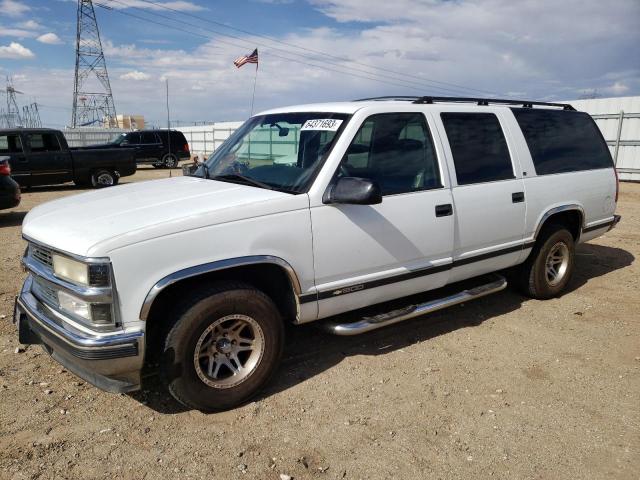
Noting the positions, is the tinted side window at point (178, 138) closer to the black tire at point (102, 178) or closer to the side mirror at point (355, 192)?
the black tire at point (102, 178)

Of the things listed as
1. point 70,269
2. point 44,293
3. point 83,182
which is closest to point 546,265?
point 70,269

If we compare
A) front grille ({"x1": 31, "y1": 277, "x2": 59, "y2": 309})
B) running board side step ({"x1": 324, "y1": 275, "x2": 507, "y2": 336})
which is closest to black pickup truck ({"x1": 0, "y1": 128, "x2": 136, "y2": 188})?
front grille ({"x1": 31, "y1": 277, "x2": 59, "y2": 309})

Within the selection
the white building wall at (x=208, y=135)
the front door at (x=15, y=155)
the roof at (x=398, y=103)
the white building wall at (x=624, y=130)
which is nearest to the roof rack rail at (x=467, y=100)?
the roof at (x=398, y=103)

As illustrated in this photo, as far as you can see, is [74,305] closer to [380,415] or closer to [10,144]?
[380,415]

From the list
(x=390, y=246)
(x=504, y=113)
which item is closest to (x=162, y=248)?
(x=390, y=246)

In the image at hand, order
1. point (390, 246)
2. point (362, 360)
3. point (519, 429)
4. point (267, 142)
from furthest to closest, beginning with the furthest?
point (267, 142) < point (362, 360) < point (390, 246) < point (519, 429)

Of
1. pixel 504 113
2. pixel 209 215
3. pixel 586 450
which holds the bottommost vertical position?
pixel 586 450

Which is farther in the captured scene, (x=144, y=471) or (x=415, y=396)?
(x=415, y=396)

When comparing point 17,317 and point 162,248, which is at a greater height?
point 162,248

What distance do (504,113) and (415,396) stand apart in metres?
2.79

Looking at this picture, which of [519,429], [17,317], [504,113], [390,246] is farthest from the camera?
[504,113]

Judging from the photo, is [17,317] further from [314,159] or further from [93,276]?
[314,159]

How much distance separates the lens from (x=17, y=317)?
3.50 metres

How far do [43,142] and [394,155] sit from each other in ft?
43.2
